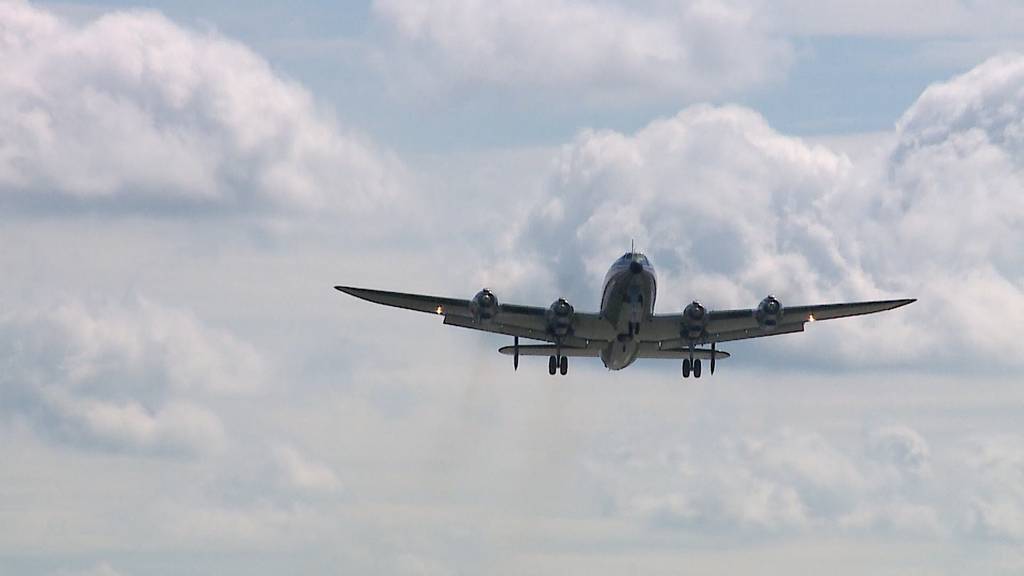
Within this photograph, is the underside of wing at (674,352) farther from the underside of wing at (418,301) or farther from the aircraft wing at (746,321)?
the underside of wing at (418,301)

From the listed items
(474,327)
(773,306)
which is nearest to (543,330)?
(474,327)

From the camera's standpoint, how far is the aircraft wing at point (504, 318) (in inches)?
5458

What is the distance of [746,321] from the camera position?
142 m

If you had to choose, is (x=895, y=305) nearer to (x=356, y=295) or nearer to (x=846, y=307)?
(x=846, y=307)

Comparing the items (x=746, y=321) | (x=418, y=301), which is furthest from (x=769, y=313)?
(x=418, y=301)

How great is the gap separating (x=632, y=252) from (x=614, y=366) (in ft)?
37.6

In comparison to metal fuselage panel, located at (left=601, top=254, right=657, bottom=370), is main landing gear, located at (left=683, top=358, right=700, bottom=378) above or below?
below

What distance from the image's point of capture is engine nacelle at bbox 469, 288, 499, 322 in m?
138

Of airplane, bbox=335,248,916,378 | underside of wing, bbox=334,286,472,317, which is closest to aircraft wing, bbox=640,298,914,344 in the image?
airplane, bbox=335,248,916,378

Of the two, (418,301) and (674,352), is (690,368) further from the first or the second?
(418,301)

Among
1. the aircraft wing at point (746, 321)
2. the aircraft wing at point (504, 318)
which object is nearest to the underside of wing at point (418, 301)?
the aircraft wing at point (504, 318)

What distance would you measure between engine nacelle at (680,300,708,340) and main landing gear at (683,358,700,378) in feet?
13.4

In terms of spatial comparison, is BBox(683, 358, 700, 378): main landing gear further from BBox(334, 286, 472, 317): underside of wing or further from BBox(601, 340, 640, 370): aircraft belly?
BBox(334, 286, 472, 317): underside of wing

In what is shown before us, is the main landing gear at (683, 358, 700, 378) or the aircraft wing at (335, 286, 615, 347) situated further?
the main landing gear at (683, 358, 700, 378)
